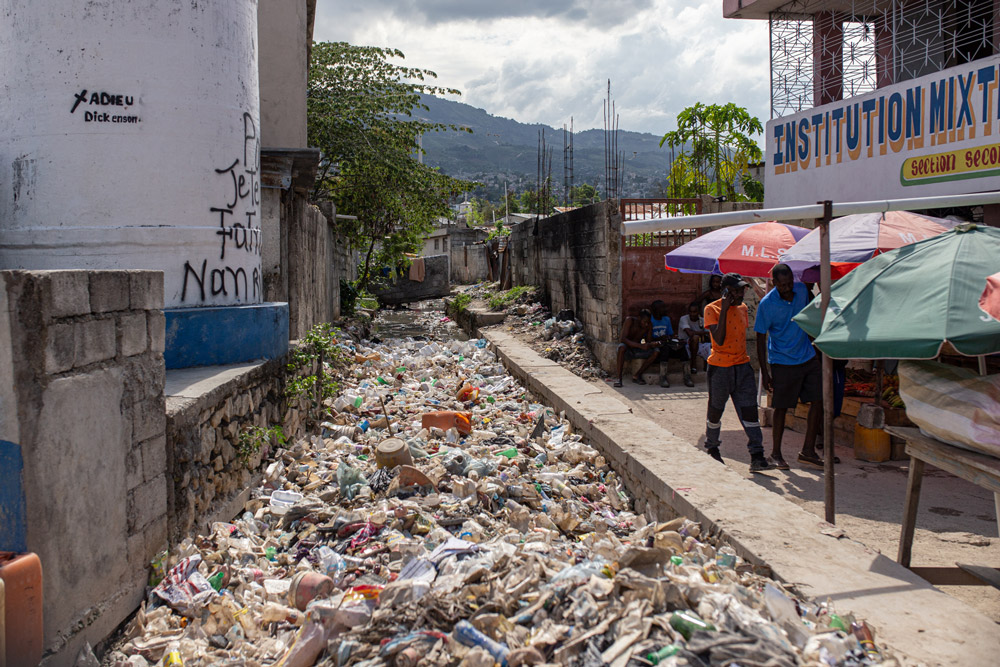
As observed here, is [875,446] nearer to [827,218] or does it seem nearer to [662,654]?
[827,218]

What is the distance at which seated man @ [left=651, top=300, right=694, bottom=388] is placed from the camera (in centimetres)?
1003

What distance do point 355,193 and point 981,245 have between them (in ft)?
43.9

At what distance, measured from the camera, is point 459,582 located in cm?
313

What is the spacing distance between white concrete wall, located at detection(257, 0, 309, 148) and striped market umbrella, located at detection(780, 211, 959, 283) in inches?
271

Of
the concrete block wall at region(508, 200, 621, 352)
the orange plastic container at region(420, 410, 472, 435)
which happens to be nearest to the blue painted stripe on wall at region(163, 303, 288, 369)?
the orange plastic container at region(420, 410, 472, 435)

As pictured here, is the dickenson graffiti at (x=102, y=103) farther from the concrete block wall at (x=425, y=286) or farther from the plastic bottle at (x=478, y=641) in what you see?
the concrete block wall at (x=425, y=286)

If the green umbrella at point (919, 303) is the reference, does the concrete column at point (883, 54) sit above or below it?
above

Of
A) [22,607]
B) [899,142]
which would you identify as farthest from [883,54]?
[22,607]

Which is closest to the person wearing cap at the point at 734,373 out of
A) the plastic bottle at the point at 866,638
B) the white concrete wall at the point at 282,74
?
the plastic bottle at the point at 866,638

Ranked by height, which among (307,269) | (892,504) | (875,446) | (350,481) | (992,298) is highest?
(307,269)

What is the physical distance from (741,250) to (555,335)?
5556 millimetres

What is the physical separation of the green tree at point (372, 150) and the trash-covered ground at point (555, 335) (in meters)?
3.30

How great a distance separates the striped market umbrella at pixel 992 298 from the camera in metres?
2.90

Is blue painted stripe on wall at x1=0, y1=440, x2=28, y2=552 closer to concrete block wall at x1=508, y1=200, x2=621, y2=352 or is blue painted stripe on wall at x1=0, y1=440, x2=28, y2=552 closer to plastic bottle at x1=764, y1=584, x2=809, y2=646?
plastic bottle at x1=764, y1=584, x2=809, y2=646
